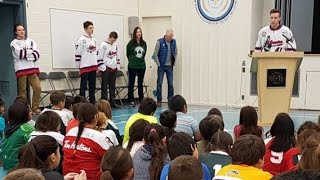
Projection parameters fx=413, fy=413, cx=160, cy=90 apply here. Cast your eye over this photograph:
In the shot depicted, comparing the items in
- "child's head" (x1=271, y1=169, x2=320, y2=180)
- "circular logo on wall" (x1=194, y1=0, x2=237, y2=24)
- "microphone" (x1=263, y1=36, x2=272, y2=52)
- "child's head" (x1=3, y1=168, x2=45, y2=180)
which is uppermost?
"circular logo on wall" (x1=194, y1=0, x2=237, y2=24)

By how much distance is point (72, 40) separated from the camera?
792 centimetres

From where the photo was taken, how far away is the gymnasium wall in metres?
8.27

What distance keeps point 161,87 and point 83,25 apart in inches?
84.8

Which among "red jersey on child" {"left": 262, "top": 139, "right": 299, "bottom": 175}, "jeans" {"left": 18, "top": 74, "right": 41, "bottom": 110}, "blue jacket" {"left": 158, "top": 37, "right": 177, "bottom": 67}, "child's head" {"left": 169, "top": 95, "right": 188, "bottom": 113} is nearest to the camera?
"red jersey on child" {"left": 262, "top": 139, "right": 299, "bottom": 175}


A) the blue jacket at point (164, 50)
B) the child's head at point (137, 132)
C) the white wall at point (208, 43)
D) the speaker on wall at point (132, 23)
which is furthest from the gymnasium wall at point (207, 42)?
the child's head at point (137, 132)

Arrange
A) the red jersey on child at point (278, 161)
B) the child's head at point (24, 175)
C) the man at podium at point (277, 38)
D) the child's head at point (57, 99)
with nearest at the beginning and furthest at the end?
the child's head at point (24, 175) → the red jersey on child at point (278, 161) → the child's head at point (57, 99) → the man at podium at point (277, 38)

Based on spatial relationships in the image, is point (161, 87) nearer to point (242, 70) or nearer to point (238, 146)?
point (242, 70)

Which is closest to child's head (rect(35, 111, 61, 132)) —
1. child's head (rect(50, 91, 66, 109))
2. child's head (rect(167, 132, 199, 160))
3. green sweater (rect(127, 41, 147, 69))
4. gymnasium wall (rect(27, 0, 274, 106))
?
child's head (rect(50, 91, 66, 109))

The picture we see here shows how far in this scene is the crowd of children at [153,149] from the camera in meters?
1.92

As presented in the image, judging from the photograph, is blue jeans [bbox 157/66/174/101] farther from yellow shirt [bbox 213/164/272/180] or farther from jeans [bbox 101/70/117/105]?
yellow shirt [bbox 213/164/272/180]

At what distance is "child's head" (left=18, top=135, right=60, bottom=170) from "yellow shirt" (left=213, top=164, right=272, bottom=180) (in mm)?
826

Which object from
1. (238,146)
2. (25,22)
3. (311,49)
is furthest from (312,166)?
(311,49)

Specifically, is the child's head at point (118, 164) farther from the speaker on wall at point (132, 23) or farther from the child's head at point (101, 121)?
the speaker on wall at point (132, 23)

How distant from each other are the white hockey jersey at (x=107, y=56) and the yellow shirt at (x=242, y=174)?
6180 mm
